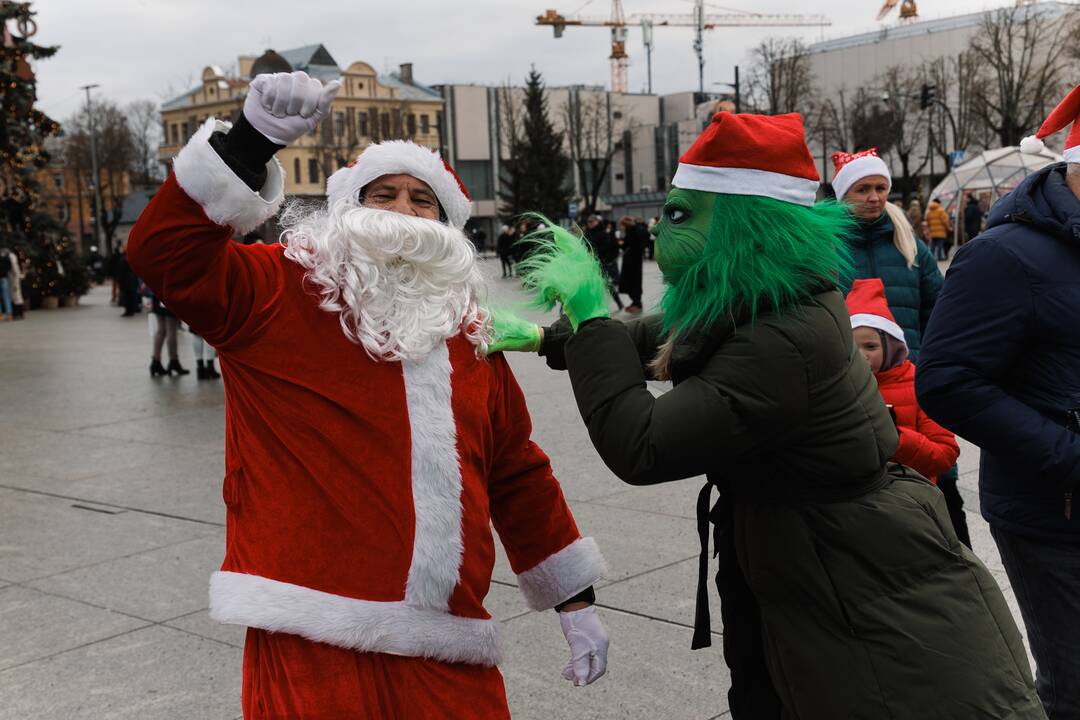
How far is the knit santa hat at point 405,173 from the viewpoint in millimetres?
2734

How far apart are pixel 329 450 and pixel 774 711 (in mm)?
1091

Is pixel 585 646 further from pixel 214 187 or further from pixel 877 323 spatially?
pixel 877 323

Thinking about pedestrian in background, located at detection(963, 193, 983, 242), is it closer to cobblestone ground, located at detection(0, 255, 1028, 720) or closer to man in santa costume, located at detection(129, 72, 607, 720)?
cobblestone ground, located at detection(0, 255, 1028, 720)

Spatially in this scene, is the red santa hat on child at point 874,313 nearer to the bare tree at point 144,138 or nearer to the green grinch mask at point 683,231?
the green grinch mask at point 683,231

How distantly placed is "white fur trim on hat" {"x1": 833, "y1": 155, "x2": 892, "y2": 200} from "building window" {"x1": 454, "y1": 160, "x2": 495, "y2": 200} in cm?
8515

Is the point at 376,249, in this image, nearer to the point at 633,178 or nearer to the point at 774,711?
the point at 774,711

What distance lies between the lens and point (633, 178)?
98.4 meters

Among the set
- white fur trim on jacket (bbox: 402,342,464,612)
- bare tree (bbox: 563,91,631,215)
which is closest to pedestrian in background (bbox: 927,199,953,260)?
white fur trim on jacket (bbox: 402,342,464,612)

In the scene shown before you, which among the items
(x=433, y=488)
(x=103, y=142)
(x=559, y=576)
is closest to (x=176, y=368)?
(x=559, y=576)

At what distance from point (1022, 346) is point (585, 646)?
4.18 feet

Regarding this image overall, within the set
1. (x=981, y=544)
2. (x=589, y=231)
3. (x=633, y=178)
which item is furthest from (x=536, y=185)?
(x=981, y=544)

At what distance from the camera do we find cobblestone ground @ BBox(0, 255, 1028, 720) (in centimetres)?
399

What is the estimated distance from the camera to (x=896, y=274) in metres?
5.17

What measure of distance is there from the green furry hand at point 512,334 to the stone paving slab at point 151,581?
2869 millimetres
